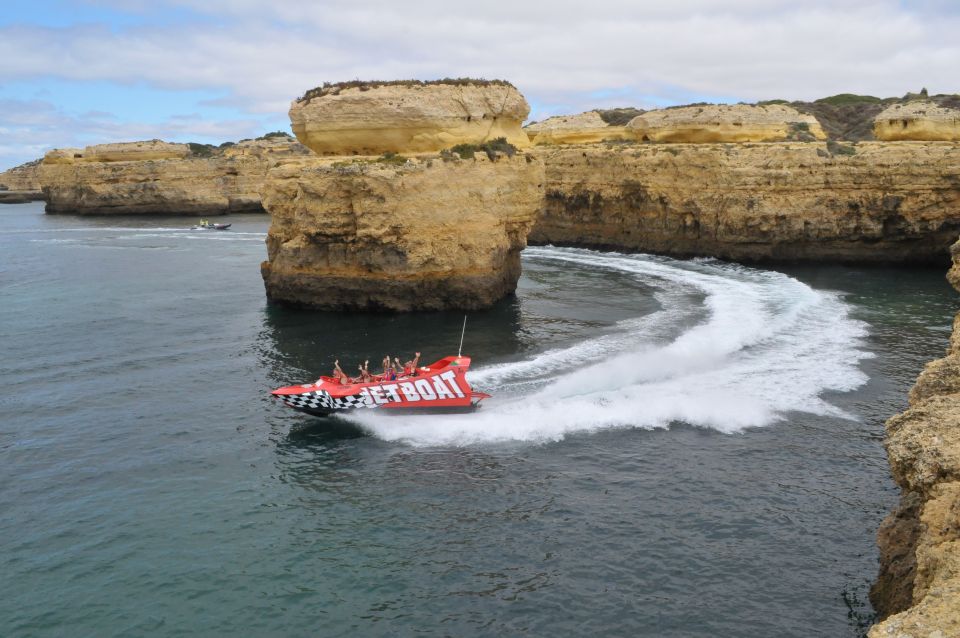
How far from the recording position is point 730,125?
65.4 m

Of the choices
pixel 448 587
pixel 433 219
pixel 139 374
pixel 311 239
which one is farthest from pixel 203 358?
pixel 448 587

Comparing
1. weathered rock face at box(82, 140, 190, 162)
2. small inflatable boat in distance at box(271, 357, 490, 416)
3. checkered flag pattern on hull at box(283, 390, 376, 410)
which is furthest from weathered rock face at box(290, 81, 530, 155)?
weathered rock face at box(82, 140, 190, 162)

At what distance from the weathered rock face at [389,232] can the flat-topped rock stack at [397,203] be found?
0.19 ft

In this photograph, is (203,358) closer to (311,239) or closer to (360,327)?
(360,327)

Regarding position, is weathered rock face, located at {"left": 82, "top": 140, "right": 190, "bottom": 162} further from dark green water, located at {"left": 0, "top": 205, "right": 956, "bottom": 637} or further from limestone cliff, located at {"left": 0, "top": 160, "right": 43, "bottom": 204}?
dark green water, located at {"left": 0, "top": 205, "right": 956, "bottom": 637}

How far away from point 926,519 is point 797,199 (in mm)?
47798

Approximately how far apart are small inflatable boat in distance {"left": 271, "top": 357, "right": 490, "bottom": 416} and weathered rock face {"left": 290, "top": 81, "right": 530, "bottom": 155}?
69.1 feet

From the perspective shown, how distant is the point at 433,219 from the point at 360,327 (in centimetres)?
687

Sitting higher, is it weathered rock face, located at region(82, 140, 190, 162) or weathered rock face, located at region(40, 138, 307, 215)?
weathered rock face, located at region(82, 140, 190, 162)

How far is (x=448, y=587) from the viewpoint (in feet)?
53.4

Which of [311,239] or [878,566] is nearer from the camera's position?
[878,566]

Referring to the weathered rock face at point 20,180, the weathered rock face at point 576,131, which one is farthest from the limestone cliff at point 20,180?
the weathered rock face at point 576,131

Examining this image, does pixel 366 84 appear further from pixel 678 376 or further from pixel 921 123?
pixel 921 123

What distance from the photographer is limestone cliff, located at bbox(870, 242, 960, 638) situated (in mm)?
9023
